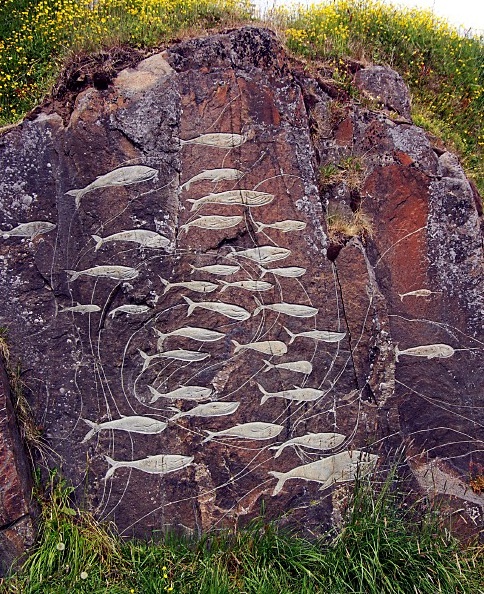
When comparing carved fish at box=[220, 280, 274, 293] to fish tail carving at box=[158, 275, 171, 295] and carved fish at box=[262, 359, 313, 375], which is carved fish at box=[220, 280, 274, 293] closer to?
fish tail carving at box=[158, 275, 171, 295]

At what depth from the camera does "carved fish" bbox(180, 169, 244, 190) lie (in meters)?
4.52

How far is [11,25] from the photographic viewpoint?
7.01m

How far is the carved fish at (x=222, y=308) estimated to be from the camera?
14.5 feet

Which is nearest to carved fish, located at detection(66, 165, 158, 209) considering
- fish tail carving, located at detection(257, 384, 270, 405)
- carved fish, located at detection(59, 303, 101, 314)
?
carved fish, located at detection(59, 303, 101, 314)

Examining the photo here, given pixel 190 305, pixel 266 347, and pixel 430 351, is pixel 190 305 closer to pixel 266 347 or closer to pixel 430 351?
pixel 266 347

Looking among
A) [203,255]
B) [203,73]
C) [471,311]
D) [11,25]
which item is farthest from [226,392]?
[11,25]

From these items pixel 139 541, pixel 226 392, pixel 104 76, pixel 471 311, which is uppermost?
pixel 104 76

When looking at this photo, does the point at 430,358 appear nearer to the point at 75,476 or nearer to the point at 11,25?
the point at 75,476

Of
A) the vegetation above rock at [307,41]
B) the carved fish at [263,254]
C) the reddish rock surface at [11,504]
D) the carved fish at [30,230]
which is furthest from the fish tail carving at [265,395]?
the vegetation above rock at [307,41]

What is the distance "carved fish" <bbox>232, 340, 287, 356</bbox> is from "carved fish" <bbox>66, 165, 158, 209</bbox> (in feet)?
4.53

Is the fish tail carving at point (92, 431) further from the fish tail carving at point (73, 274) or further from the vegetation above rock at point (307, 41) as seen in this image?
the vegetation above rock at point (307, 41)

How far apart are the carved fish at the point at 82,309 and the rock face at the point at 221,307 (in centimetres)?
1

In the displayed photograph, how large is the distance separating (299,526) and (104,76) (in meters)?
3.67

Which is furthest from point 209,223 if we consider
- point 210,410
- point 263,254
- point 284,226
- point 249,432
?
point 249,432
